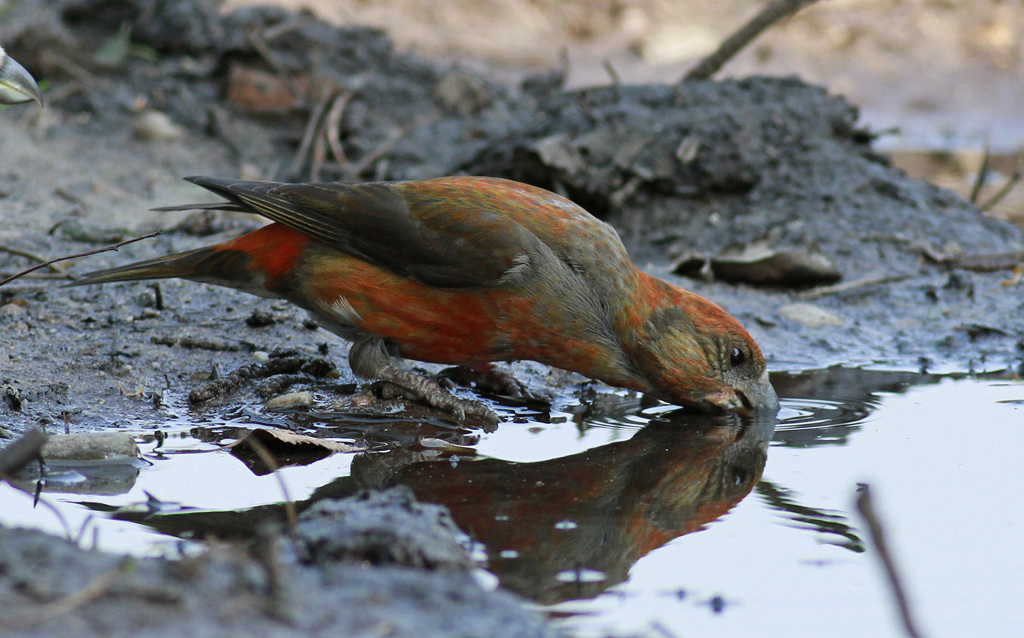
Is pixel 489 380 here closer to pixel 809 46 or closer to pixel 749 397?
pixel 749 397

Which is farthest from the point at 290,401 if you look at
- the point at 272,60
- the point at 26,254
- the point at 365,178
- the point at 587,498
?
the point at 272,60

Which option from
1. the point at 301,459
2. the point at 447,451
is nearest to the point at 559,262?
the point at 447,451

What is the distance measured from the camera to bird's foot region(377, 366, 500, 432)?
358 centimetres

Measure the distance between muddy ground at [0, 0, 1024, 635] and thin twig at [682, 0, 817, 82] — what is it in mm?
222

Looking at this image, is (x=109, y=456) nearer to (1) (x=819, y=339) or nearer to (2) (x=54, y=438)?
(2) (x=54, y=438)

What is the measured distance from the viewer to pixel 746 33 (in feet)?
19.9

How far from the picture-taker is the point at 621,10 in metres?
11.0

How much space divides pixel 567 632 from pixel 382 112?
5.45 meters

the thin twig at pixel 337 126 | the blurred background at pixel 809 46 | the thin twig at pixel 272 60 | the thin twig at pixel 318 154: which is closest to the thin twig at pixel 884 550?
the thin twig at pixel 318 154

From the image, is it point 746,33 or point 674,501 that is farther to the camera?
point 746,33

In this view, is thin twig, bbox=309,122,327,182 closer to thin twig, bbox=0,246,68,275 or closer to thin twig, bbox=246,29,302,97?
thin twig, bbox=246,29,302,97

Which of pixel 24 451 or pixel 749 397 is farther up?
pixel 749 397

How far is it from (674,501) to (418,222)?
4.56ft

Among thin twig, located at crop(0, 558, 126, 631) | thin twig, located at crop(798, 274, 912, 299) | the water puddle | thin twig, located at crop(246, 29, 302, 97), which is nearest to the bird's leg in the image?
the water puddle
